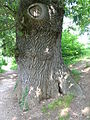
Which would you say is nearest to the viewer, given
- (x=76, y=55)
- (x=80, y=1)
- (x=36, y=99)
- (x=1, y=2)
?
(x=36, y=99)

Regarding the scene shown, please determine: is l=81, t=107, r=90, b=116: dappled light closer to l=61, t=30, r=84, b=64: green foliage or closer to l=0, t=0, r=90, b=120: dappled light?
l=0, t=0, r=90, b=120: dappled light

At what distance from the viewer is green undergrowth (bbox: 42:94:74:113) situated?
374cm

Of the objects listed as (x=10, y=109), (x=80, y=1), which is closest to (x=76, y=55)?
(x=80, y=1)

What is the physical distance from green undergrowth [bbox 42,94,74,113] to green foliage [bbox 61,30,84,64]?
4296 millimetres

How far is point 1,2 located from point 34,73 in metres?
2.18

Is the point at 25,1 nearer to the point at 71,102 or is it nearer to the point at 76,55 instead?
the point at 71,102

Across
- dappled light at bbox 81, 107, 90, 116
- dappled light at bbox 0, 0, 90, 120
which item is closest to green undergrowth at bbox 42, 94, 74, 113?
dappled light at bbox 0, 0, 90, 120

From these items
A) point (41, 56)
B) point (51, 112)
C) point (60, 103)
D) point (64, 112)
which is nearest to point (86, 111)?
point (64, 112)

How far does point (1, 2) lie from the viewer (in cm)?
430

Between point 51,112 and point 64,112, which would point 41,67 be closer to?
point 51,112

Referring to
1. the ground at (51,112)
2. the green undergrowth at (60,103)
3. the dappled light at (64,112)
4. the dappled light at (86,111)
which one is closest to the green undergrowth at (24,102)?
the ground at (51,112)

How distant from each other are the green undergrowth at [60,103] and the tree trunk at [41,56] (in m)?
0.20

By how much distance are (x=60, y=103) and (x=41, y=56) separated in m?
1.27

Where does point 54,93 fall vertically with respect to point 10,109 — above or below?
above
